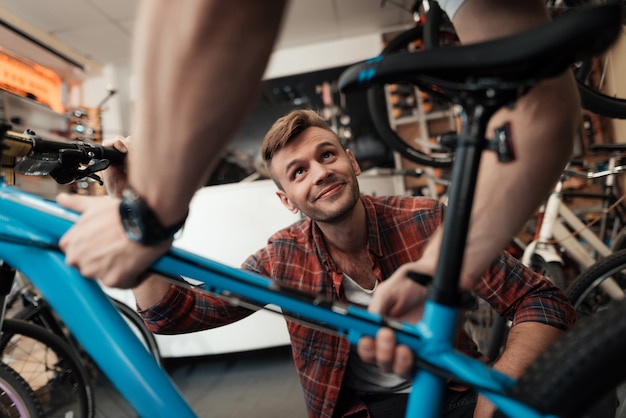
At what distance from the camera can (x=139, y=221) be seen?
0.38 metres

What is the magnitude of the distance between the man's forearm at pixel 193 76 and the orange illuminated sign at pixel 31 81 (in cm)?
334

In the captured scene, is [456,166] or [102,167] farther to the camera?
[102,167]

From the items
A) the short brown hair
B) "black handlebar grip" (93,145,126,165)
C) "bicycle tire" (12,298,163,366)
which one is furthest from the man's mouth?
"bicycle tire" (12,298,163,366)

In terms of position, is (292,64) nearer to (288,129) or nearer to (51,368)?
(288,129)

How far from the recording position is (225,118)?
0.35 m

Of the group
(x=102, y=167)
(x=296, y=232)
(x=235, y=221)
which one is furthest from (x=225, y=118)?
(x=235, y=221)

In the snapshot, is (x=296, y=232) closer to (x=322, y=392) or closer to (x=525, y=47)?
(x=322, y=392)

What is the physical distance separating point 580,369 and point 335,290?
527 mm

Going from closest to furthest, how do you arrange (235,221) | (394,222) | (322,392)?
(322,392)
(394,222)
(235,221)

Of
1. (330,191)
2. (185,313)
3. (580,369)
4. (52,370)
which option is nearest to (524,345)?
(580,369)

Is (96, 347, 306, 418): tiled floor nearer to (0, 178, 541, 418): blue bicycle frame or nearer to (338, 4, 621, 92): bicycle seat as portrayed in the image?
(0, 178, 541, 418): blue bicycle frame

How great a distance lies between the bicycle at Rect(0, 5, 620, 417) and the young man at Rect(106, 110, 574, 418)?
0.72 ft

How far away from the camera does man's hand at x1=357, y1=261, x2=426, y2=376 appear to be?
0.43 m

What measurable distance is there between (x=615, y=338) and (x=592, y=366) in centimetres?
4
